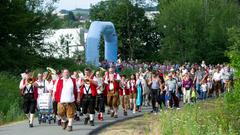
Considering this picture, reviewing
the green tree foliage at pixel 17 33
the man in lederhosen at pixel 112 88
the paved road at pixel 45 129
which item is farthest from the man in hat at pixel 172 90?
the green tree foliage at pixel 17 33

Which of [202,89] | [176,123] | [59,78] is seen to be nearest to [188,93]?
[202,89]

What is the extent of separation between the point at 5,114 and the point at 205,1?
47.9m

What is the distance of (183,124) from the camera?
55.8 feet

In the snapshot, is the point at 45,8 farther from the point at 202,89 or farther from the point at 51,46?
the point at 202,89

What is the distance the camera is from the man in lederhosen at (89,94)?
2227cm

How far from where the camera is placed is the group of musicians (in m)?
20.5

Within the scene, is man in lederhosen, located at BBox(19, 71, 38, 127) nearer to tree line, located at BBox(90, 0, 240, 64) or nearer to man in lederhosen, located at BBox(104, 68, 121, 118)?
man in lederhosen, located at BBox(104, 68, 121, 118)

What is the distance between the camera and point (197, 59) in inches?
2714

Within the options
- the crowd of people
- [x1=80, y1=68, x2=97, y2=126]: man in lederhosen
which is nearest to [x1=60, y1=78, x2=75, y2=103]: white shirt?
the crowd of people

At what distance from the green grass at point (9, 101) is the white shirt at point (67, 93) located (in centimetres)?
521

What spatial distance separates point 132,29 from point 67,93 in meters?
60.8

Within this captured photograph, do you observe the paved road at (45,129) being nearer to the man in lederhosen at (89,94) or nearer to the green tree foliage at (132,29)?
the man in lederhosen at (89,94)

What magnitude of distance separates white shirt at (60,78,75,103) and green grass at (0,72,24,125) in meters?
5.21

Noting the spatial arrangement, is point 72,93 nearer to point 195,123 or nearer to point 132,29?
point 195,123
